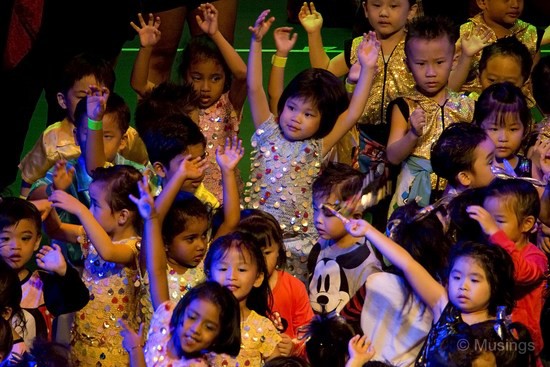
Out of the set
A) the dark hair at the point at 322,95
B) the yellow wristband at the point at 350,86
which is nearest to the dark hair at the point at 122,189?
the dark hair at the point at 322,95

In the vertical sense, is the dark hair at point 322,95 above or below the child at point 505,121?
above

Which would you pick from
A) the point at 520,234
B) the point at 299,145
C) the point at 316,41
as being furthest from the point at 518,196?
the point at 316,41

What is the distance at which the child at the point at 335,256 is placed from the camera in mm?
4895

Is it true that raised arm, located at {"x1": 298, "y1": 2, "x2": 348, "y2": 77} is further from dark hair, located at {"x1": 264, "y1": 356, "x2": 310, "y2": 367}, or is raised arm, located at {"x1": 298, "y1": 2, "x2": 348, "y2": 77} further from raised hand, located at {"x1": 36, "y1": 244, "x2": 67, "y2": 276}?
dark hair, located at {"x1": 264, "y1": 356, "x2": 310, "y2": 367}

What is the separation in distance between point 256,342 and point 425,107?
1808mm

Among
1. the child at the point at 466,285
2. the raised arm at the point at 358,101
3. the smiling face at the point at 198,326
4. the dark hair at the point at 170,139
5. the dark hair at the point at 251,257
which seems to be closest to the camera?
the smiling face at the point at 198,326

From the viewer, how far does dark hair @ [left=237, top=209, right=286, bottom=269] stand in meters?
4.82

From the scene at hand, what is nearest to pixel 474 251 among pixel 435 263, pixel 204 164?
pixel 435 263

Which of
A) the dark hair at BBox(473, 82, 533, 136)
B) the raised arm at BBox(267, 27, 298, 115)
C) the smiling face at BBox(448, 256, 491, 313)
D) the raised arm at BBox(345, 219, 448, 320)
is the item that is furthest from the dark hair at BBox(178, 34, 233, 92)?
the smiling face at BBox(448, 256, 491, 313)

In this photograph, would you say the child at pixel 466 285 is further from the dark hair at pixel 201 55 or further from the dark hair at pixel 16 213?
the dark hair at pixel 201 55

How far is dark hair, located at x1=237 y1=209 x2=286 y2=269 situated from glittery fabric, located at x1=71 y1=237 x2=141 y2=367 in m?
0.43

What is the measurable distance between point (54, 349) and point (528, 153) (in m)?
2.55

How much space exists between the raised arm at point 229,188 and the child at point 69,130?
1.21 m

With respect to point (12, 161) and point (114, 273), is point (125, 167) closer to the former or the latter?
point (114, 273)
